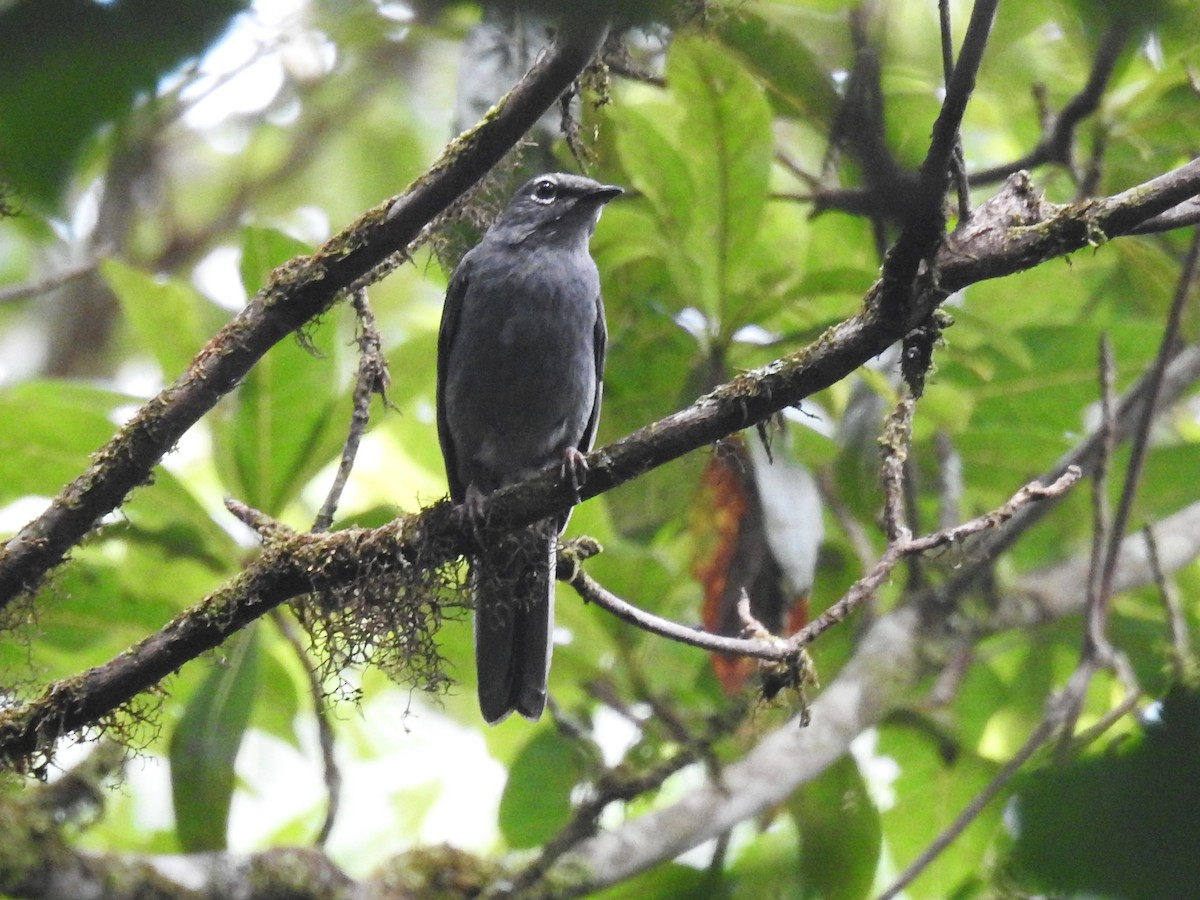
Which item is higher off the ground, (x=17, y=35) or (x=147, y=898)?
(x=147, y=898)

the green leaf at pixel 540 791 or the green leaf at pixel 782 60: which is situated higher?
the green leaf at pixel 782 60

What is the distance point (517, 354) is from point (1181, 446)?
131 inches

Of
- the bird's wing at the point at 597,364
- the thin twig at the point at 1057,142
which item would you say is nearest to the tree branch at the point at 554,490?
the bird's wing at the point at 597,364

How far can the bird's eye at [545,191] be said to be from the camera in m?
4.91

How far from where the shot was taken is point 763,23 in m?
4.77

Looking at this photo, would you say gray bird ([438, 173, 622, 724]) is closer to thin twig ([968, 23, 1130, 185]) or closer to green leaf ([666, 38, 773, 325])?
green leaf ([666, 38, 773, 325])

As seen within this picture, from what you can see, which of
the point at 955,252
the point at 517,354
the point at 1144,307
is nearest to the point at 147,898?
the point at 517,354

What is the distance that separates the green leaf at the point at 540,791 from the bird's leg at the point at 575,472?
2.52 meters

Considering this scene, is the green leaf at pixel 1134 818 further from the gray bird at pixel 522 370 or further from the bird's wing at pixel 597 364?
the bird's wing at pixel 597 364

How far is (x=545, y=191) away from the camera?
195 inches

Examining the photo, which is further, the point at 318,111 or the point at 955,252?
the point at 318,111

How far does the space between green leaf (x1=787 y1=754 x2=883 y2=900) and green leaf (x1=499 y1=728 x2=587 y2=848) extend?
94cm

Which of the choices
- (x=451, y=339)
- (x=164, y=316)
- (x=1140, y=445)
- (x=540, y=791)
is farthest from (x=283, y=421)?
(x=1140, y=445)

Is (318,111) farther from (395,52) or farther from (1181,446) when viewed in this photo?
(1181,446)
